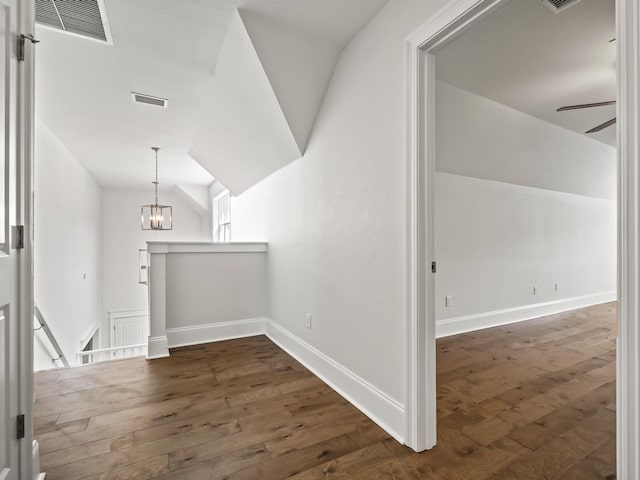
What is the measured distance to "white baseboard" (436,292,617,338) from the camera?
139 inches

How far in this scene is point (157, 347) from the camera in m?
2.95

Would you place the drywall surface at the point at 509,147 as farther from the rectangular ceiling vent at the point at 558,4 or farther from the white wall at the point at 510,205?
the rectangular ceiling vent at the point at 558,4

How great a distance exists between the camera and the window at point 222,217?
6.16m

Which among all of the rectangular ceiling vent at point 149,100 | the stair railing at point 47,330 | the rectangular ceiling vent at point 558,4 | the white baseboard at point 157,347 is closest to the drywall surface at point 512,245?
the rectangular ceiling vent at point 558,4

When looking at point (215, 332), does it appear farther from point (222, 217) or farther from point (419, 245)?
point (222, 217)

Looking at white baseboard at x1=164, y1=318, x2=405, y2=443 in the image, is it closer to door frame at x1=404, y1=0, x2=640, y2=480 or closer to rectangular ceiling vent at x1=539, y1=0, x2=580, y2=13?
door frame at x1=404, y1=0, x2=640, y2=480

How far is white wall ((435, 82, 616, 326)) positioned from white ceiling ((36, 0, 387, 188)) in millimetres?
1396

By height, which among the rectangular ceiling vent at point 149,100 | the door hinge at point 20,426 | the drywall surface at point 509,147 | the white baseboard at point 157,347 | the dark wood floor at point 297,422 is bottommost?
the dark wood floor at point 297,422

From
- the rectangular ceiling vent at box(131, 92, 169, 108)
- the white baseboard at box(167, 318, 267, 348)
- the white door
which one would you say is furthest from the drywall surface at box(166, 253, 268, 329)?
the white door

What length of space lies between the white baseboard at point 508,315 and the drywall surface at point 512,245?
62mm

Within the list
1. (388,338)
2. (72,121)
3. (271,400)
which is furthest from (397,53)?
(72,121)

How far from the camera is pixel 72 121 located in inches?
144

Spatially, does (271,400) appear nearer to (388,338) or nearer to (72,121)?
(388,338)

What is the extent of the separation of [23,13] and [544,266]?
5.46 meters
